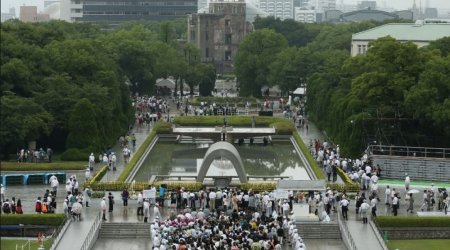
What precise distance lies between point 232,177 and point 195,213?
28.1 ft

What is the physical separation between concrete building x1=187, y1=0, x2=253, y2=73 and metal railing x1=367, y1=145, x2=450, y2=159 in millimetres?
72564

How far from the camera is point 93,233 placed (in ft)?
115

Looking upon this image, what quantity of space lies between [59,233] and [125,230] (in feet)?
8.87

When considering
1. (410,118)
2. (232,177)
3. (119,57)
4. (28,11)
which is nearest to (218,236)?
(232,177)

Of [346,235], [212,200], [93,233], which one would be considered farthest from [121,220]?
[346,235]

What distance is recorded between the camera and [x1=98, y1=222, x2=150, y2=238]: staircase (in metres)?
36.2

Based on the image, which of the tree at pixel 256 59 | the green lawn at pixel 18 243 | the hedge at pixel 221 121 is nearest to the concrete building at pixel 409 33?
the tree at pixel 256 59

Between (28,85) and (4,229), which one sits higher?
(28,85)

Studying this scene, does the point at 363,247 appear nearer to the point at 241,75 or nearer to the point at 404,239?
the point at 404,239

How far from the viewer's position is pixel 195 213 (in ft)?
119

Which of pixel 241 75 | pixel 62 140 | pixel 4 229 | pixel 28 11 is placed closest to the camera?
pixel 4 229

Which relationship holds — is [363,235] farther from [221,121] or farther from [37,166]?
[221,121]

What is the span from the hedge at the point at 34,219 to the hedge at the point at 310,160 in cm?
1521

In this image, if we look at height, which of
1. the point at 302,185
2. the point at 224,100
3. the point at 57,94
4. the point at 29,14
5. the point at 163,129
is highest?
the point at 29,14
